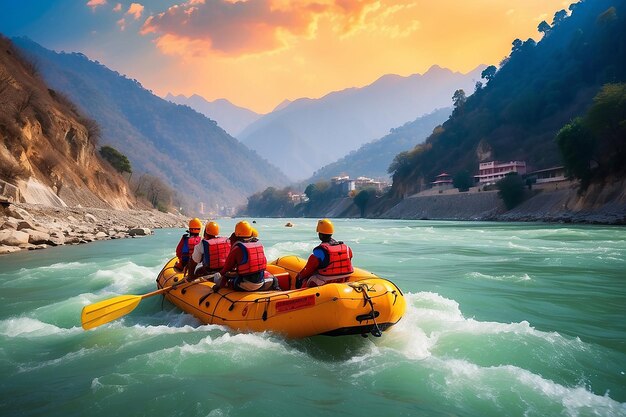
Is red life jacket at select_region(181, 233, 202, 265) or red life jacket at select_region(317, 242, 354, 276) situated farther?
red life jacket at select_region(181, 233, 202, 265)

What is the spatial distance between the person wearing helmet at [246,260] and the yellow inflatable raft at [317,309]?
0.19 metres

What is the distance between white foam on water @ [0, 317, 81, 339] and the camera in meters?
7.30

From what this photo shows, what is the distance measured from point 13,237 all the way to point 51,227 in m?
4.84

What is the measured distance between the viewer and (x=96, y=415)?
167 inches

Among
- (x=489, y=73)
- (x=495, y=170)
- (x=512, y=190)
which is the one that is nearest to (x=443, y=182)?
(x=495, y=170)

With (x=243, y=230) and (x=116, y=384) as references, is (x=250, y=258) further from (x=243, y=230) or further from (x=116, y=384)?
(x=116, y=384)

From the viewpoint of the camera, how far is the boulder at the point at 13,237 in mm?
19078

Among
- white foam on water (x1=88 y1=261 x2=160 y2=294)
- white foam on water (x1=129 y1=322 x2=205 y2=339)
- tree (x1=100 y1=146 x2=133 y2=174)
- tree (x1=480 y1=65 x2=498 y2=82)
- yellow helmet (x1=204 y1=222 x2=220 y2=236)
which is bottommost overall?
white foam on water (x1=88 y1=261 x2=160 y2=294)

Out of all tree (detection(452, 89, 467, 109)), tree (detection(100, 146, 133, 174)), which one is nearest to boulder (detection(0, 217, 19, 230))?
tree (detection(100, 146, 133, 174))

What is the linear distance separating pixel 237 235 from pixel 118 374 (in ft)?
8.92

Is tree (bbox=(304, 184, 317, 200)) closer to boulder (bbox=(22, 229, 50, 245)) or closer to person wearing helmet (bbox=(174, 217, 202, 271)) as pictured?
boulder (bbox=(22, 229, 50, 245))

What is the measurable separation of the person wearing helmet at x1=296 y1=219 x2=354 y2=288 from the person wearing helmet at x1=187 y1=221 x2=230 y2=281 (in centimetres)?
214

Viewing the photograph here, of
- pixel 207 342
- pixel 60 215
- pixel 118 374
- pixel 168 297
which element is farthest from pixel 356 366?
pixel 60 215

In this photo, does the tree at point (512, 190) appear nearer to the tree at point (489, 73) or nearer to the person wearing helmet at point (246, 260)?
the tree at point (489, 73)
